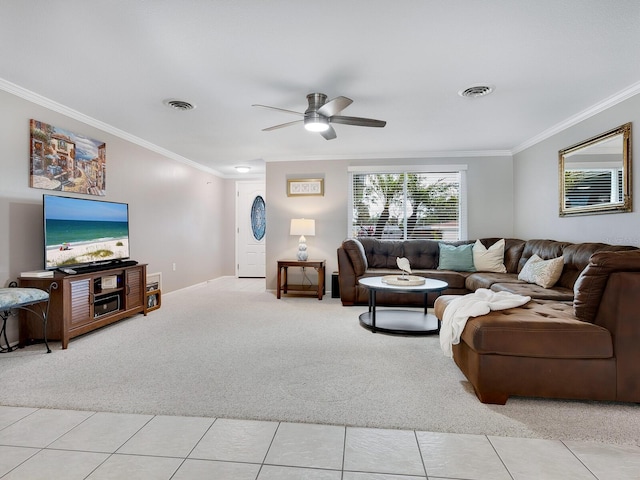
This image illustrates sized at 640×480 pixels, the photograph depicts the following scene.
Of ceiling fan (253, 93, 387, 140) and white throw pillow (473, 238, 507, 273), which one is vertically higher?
ceiling fan (253, 93, 387, 140)

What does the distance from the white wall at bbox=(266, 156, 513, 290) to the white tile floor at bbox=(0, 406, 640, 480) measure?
13.7ft

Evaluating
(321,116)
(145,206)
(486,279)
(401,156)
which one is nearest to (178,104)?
(321,116)

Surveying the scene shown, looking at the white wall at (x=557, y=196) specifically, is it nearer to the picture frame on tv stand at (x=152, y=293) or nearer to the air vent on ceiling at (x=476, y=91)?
the air vent on ceiling at (x=476, y=91)

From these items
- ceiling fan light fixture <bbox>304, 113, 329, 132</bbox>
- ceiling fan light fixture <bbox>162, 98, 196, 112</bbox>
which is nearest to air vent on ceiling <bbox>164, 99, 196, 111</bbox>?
ceiling fan light fixture <bbox>162, 98, 196, 112</bbox>

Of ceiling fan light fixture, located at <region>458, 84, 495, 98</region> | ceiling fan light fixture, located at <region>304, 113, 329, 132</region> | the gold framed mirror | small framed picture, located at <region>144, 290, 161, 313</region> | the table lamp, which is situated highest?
ceiling fan light fixture, located at <region>458, 84, 495, 98</region>

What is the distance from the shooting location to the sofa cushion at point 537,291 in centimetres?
317

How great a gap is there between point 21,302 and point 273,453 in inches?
96.5

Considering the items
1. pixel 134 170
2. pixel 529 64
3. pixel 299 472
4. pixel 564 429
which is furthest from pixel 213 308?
pixel 529 64

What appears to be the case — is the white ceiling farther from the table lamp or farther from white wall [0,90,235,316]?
the table lamp

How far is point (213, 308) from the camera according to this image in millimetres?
4684

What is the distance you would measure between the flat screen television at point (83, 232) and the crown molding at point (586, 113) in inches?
210

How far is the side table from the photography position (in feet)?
17.4

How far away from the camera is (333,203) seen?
231 inches

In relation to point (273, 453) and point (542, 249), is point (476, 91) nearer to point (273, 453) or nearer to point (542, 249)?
point (542, 249)
